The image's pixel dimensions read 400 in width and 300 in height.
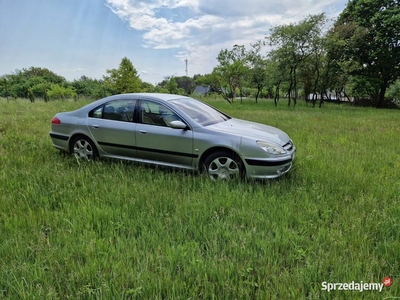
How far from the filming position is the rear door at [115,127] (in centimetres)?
444

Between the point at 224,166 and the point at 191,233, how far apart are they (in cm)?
150

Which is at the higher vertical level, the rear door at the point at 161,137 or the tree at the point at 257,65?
the tree at the point at 257,65

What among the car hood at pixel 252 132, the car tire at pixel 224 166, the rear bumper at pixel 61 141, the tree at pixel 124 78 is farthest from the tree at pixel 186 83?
the car tire at pixel 224 166

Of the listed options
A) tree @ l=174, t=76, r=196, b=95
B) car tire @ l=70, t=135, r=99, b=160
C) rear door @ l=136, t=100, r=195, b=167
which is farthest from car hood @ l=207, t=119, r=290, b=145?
tree @ l=174, t=76, r=196, b=95

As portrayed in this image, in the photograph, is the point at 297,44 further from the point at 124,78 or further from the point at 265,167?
the point at 124,78

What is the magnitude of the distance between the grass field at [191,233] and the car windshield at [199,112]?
40.3 inches

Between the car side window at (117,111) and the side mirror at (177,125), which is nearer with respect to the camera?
the side mirror at (177,125)

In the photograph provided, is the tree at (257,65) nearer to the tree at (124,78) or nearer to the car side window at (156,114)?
the tree at (124,78)

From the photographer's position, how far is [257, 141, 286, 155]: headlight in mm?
3689

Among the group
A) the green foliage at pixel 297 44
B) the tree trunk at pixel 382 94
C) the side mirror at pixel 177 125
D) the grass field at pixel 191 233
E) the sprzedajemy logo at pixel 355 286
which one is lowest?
the sprzedajemy logo at pixel 355 286

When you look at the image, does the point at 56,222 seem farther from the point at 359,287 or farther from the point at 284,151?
the point at 284,151

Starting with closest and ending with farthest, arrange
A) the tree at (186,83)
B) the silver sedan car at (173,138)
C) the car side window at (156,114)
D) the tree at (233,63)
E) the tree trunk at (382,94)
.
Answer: the silver sedan car at (173,138) → the car side window at (156,114) → the tree trunk at (382,94) → the tree at (233,63) → the tree at (186,83)

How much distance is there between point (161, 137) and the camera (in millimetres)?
4168

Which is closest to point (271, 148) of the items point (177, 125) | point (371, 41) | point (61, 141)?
point (177, 125)
